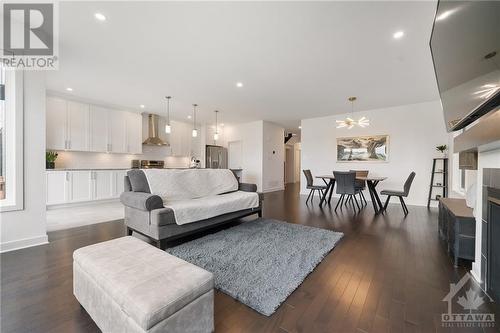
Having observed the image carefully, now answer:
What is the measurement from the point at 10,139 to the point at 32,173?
0.44 m

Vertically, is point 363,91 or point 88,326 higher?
point 363,91

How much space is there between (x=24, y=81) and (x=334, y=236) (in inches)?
172

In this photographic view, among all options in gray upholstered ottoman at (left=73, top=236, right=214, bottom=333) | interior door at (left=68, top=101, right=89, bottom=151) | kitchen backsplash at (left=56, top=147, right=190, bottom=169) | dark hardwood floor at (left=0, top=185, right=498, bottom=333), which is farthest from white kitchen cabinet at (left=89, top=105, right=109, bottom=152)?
gray upholstered ottoman at (left=73, top=236, right=214, bottom=333)

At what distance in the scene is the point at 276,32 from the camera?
91.7 inches

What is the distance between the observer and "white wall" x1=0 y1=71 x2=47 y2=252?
2.33 metres

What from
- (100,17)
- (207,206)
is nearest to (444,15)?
(207,206)

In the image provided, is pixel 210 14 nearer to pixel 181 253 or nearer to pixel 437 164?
pixel 181 253

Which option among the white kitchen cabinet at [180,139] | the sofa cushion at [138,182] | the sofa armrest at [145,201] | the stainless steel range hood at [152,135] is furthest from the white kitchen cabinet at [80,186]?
the sofa armrest at [145,201]

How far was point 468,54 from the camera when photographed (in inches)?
50.1

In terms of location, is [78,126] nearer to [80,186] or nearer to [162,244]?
[80,186]

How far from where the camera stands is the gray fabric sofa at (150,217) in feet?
7.37

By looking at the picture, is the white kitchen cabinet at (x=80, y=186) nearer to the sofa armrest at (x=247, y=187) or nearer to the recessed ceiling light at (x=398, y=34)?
the sofa armrest at (x=247, y=187)

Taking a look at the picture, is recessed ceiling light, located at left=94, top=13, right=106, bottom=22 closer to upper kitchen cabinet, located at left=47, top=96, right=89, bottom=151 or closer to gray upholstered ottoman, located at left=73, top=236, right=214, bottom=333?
gray upholstered ottoman, located at left=73, top=236, right=214, bottom=333

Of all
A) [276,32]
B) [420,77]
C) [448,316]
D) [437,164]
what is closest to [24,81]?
[276,32]
